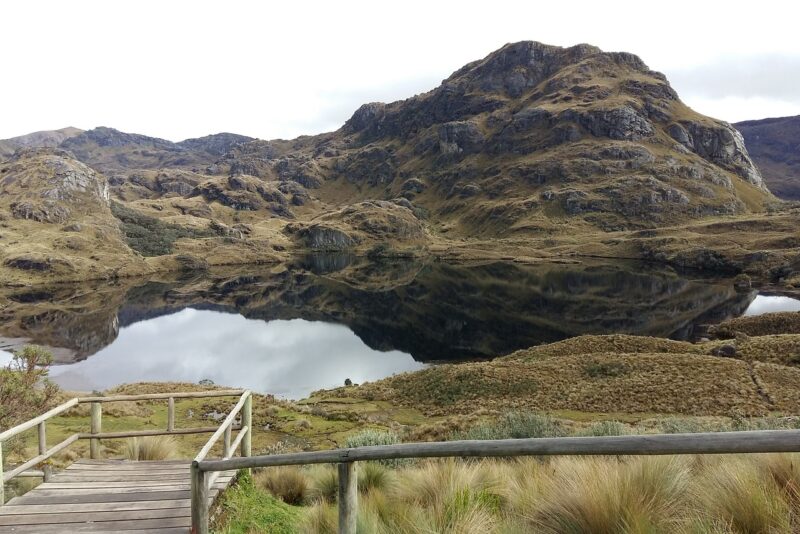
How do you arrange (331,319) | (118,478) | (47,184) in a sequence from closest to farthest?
1. (118,478)
2. (331,319)
3. (47,184)

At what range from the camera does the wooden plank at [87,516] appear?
5.83 meters

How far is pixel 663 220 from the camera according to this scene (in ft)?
541

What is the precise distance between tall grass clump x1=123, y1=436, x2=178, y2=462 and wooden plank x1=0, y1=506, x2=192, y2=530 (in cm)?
393

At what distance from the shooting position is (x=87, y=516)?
5961mm

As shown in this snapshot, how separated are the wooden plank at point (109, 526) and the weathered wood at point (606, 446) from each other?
2.45 m

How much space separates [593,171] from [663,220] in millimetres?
42259

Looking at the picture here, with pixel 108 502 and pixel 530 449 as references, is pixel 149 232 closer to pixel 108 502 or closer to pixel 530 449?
pixel 108 502

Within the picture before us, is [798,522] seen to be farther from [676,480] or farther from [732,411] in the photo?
[732,411]

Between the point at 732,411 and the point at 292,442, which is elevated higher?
the point at 732,411

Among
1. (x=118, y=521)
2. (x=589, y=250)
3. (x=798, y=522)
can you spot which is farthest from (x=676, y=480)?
(x=589, y=250)

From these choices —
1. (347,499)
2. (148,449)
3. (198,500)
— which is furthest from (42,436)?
(347,499)

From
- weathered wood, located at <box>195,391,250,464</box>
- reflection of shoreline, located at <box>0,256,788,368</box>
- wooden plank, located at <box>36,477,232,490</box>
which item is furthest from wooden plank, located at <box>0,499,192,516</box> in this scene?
reflection of shoreline, located at <box>0,256,788,368</box>

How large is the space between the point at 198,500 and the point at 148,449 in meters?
5.87

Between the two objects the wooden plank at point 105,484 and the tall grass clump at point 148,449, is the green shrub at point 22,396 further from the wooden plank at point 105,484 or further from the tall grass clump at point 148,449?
the wooden plank at point 105,484
